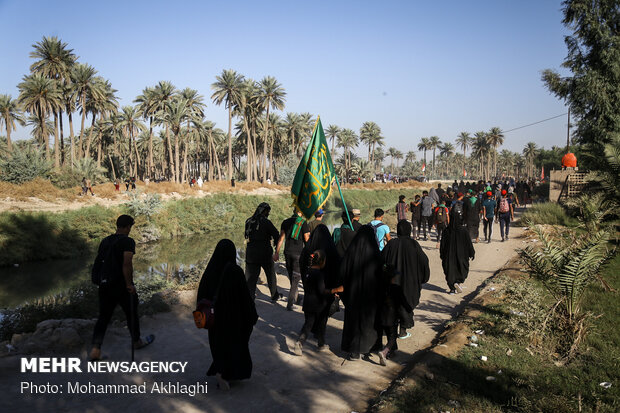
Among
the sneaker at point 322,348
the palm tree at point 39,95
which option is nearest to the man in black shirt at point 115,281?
the sneaker at point 322,348

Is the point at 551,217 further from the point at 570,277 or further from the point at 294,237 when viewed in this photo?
the point at 294,237

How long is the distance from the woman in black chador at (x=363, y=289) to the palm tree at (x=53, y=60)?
45.8 metres

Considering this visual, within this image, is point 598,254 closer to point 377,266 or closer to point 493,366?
point 493,366

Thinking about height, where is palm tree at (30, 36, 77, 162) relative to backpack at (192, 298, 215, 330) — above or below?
above

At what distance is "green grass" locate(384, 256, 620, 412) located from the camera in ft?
12.7

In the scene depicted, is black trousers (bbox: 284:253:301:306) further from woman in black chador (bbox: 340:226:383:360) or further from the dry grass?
the dry grass

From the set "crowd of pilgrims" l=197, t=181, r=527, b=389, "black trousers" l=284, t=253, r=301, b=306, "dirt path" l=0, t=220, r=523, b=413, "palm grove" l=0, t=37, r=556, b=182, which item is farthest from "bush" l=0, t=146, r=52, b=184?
"crowd of pilgrims" l=197, t=181, r=527, b=389

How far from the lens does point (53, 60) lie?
139 ft

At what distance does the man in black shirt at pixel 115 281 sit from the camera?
511cm

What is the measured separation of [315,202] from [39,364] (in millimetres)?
4219

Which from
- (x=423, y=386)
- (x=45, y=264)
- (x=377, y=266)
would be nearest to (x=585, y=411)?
(x=423, y=386)

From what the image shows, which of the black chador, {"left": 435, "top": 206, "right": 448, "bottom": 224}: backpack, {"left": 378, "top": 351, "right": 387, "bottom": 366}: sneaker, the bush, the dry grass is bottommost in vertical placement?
{"left": 378, "top": 351, "right": 387, "bottom": 366}: sneaker

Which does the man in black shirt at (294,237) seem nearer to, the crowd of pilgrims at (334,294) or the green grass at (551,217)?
the crowd of pilgrims at (334,294)

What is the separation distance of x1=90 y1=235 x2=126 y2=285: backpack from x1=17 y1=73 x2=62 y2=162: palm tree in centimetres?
4044
